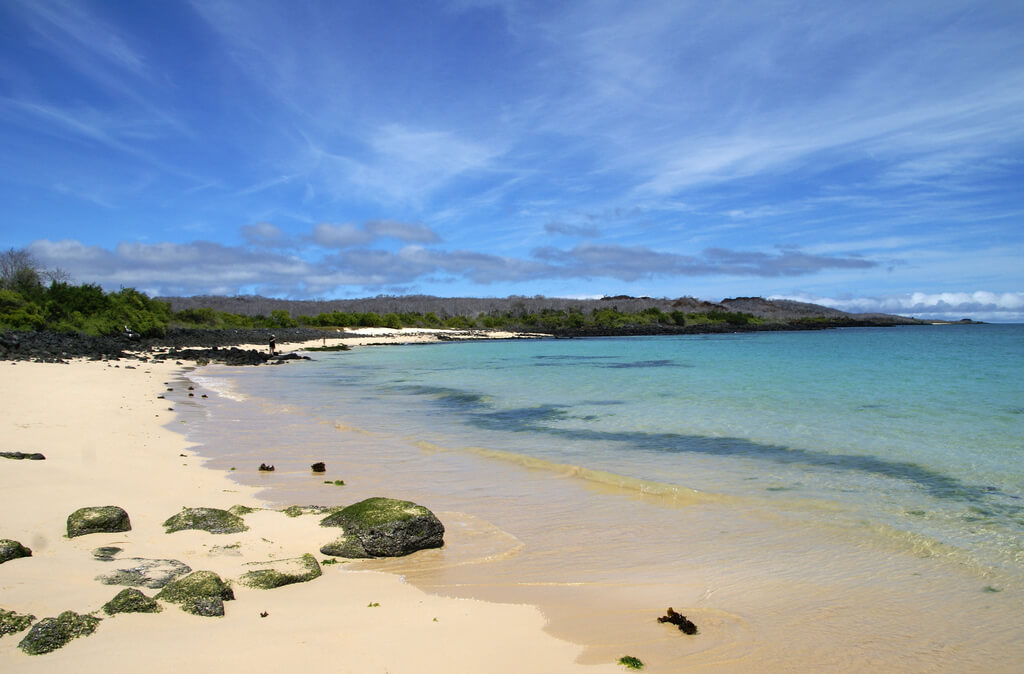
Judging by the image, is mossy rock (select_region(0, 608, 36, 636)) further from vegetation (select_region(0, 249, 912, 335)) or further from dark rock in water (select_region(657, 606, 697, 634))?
vegetation (select_region(0, 249, 912, 335))

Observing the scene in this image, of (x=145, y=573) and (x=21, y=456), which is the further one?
(x=21, y=456)

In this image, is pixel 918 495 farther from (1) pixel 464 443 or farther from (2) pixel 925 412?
(2) pixel 925 412

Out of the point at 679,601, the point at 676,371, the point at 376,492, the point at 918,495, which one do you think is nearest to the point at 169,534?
the point at 376,492

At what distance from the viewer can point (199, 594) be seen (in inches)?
153

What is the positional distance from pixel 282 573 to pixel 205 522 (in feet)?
4.95

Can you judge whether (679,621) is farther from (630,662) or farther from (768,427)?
(768,427)

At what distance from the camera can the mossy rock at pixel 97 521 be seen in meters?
5.05

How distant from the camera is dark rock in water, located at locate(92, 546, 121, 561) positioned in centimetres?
460

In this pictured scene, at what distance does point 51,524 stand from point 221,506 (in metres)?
1.57

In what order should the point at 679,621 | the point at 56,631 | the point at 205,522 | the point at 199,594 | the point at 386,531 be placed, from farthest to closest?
1. the point at 205,522
2. the point at 386,531
3. the point at 679,621
4. the point at 199,594
5. the point at 56,631

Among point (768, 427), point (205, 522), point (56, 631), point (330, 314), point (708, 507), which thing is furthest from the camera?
point (330, 314)

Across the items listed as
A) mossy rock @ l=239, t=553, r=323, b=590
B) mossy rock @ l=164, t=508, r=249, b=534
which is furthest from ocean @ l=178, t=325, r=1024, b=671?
mossy rock @ l=164, t=508, r=249, b=534

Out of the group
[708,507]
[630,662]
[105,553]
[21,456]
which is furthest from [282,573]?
[21,456]

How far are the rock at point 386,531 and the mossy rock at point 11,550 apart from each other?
2097 mm
